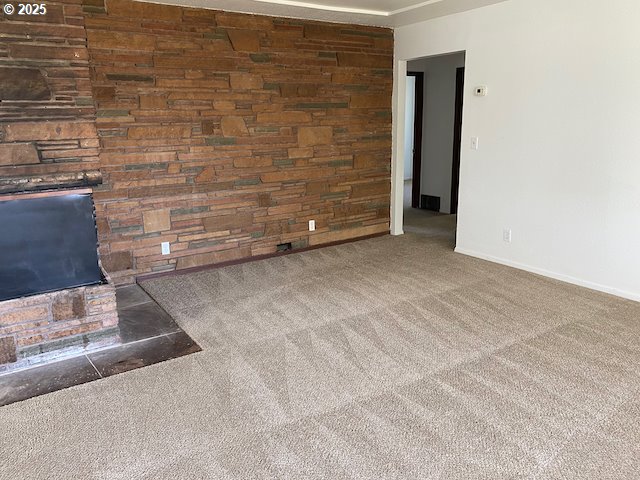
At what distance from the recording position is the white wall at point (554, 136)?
362 cm

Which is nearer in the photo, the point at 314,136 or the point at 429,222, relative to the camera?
the point at 314,136

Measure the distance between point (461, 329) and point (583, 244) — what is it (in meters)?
1.52

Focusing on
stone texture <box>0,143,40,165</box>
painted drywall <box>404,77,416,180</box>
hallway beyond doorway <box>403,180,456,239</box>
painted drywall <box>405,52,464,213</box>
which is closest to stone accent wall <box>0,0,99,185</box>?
stone texture <box>0,143,40,165</box>

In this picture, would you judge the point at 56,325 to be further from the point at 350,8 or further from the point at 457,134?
the point at 457,134

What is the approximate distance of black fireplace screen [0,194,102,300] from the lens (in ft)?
9.26

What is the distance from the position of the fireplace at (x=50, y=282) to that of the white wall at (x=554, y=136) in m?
3.49

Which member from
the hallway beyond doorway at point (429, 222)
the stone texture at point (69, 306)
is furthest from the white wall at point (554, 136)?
the stone texture at point (69, 306)

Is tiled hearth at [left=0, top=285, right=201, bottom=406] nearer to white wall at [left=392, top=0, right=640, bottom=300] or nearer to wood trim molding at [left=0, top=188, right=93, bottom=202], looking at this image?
wood trim molding at [left=0, top=188, right=93, bottom=202]

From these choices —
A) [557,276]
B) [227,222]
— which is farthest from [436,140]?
[227,222]

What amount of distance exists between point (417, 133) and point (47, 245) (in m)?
5.59

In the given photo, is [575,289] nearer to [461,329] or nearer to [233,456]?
[461,329]

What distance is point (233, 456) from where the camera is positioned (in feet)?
6.75

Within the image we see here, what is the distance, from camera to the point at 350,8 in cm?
466

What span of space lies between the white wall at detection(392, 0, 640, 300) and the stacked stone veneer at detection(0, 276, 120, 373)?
3.48 metres
